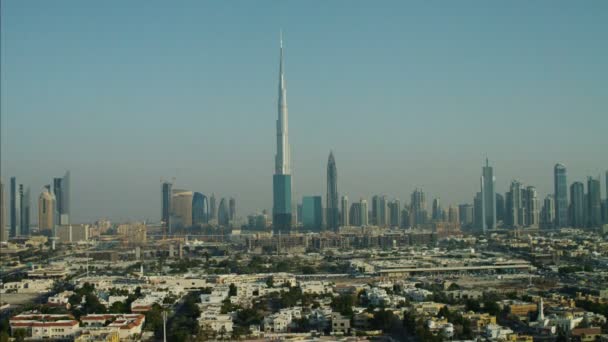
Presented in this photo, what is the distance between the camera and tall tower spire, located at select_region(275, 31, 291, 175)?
32.9 metres

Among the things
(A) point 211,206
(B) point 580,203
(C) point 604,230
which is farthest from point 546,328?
(A) point 211,206

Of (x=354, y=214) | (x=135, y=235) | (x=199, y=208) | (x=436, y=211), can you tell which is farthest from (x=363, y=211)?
(x=135, y=235)

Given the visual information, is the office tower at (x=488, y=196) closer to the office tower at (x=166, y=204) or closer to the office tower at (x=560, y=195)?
the office tower at (x=560, y=195)

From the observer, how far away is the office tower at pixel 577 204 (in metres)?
37.0

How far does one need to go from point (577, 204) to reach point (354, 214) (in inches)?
448

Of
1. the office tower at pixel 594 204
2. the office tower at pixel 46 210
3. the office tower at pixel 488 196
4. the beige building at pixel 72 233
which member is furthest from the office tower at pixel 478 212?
the office tower at pixel 46 210

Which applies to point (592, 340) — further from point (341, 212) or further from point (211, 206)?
point (211, 206)

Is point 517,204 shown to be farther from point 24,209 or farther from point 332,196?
point 24,209

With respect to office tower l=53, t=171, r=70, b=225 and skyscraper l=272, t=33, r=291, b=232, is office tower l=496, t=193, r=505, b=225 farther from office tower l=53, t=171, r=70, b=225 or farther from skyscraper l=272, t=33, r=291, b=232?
office tower l=53, t=171, r=70, b=225

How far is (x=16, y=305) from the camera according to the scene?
14172mm

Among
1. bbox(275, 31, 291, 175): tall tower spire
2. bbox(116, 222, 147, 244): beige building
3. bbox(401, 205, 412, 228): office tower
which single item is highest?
bbox(275, 31, 291, 175): tall tower spire

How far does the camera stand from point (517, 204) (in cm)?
3959

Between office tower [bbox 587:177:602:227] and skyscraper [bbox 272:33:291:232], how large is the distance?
12.6 m

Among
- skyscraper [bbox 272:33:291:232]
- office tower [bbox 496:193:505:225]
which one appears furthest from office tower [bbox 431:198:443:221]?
skyscraper [bbox 272:33:291:232]
